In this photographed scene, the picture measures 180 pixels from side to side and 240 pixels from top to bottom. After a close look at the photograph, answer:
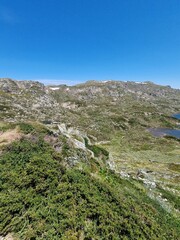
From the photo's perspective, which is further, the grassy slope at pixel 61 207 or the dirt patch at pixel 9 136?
the dirt patch at pixel 9 136

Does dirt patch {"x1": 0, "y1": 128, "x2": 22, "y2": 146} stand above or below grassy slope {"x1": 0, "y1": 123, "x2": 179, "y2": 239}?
above

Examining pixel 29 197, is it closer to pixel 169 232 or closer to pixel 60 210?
pixel 60 210

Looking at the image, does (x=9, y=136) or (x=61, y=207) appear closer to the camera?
(x=61, y=207)

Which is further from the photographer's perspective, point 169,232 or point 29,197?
point 169,232

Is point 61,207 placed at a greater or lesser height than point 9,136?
lesser

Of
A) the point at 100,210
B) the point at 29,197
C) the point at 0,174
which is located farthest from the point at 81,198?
A: the point at 0,174

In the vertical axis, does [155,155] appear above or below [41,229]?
below

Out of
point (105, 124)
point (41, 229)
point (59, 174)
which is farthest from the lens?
point (105, 124)

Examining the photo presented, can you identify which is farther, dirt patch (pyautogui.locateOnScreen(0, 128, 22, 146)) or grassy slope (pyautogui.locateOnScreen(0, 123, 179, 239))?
dirt patch (pyautogui.locateOnScreen(0, 128, 22, 146))
